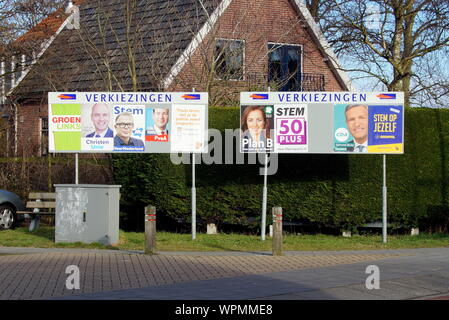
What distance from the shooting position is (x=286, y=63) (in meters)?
28.7

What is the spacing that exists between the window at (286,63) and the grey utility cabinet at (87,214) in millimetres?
11633

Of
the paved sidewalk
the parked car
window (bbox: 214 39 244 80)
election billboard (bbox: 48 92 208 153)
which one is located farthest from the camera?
window (bbox: 214 39 244 80)

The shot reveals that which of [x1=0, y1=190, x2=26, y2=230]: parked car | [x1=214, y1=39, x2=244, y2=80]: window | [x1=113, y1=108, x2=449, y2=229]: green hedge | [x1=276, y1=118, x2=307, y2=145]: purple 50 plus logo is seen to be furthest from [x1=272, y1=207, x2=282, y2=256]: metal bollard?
[x1=214, y1=39, x2=244, y2=80]: window

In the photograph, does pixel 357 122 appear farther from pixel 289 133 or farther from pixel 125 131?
pixel 125 131

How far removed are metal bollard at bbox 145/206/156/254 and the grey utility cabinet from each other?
1802 mm

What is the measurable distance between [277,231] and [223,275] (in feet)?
9.21

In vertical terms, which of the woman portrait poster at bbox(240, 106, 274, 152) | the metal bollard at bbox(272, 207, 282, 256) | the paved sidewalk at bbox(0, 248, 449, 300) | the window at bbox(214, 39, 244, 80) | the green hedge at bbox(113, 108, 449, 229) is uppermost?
A: the window at bbox(214, 39, 244, 80)

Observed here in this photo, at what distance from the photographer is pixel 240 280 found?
11922 millimetres

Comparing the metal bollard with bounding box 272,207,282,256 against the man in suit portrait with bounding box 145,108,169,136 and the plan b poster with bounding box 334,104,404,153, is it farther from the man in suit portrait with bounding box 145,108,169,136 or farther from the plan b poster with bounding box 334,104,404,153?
the man in suit portrait with bounding box 145,108,169,136

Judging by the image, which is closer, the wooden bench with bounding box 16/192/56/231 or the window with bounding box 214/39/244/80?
the wooden bench with bounding box 16/192/56/231

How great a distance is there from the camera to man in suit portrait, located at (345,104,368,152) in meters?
18.0

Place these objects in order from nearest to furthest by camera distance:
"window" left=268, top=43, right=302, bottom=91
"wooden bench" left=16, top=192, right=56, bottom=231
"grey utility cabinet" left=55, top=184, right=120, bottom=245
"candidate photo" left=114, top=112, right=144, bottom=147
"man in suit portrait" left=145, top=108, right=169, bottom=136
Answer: "grey utility cabinet" left=55, top=184, right=120, bottom=245
"man in suit portrait" left=145, top=108, right=169, bottom=136
"candidate photo" left=114, top=112, right=144, bottom=147
"wooden bench" left=16, top=192, right=56, bottom=231
"window" left=268, top=43, right=302, bottom=91

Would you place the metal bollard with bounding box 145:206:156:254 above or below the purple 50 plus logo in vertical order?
below

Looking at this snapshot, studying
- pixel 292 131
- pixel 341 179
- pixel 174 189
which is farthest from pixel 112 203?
pixel 341 179
